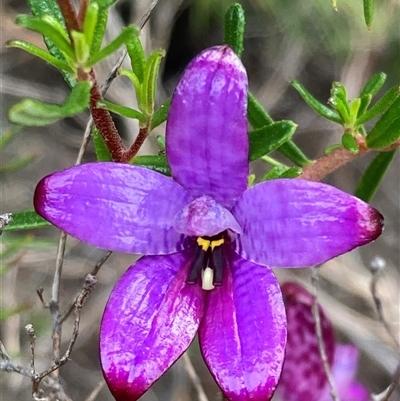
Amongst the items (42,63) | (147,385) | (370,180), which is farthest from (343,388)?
(42,63)

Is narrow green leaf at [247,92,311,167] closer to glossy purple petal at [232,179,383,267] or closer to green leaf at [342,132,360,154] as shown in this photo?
green leaf at [342,132,360,154]

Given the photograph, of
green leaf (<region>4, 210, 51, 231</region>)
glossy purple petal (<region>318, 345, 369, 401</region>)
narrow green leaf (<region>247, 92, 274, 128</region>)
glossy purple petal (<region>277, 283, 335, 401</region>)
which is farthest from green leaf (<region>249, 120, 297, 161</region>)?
glossy purple petal (<region>318, 345, 369, 401</region>)

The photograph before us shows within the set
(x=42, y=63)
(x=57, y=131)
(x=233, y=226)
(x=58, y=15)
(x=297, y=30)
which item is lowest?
(x=57, y=131)

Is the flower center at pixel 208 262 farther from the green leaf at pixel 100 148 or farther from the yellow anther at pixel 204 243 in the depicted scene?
the green leaf at pixel 100 148

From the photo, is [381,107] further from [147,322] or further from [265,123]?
[147,322]

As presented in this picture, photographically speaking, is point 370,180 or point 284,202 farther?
point 370,180

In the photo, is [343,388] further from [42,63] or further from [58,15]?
[42,63]
